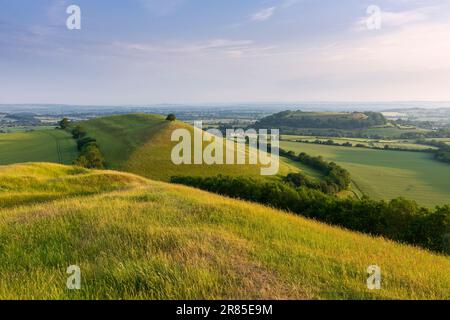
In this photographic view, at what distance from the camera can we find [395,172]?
326 ft

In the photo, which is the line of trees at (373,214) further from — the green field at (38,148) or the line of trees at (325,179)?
the green field at (38,148)

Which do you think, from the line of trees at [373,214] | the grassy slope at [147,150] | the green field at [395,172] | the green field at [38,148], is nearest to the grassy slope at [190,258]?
the line of trees at [373,214]

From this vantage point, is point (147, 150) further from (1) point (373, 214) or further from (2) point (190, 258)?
(2) point (190, 258)

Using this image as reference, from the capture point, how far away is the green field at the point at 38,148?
85.0m

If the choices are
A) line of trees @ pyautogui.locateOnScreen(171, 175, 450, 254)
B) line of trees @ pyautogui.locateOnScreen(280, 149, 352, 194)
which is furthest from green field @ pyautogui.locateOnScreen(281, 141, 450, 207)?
line of trees @ pyautogui.locateOnScreen(171, 175, 450, 254)

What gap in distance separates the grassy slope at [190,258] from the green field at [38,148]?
75.2 m

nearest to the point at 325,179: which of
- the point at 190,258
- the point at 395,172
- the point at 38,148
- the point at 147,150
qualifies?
the point at 395,172

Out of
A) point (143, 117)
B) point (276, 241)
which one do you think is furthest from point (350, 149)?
point (276, 241)

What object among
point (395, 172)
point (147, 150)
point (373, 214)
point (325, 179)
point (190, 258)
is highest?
point (190, 258)

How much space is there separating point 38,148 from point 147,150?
1577 inches
